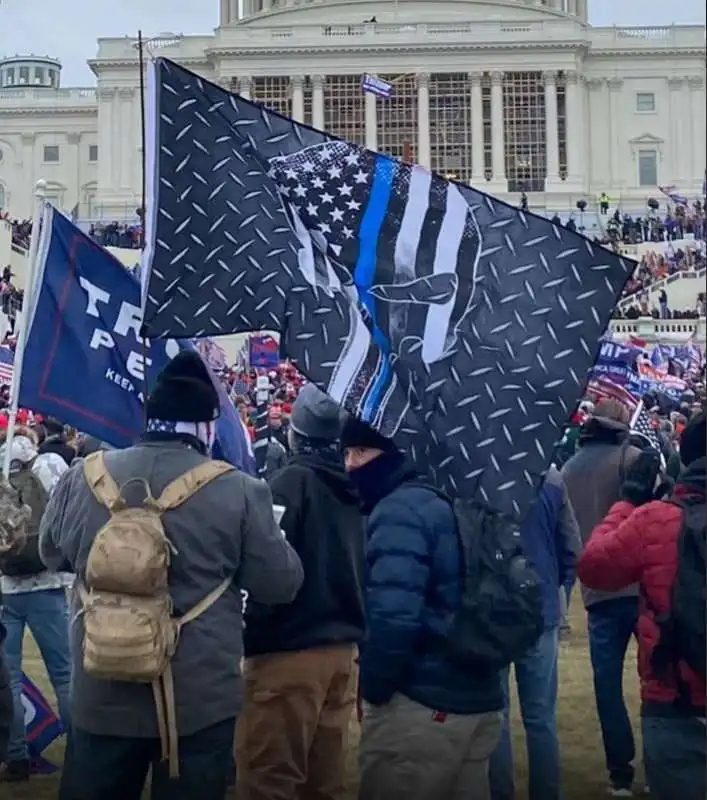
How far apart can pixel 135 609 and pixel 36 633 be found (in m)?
2.14

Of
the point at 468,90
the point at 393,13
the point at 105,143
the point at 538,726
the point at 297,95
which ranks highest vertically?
the point at 393,13

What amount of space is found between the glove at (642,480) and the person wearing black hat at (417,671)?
880 millimetres

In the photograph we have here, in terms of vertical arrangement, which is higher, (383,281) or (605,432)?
(383,281)

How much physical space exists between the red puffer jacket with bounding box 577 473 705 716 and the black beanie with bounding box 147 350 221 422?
1.23 metres

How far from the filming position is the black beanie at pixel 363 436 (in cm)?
403

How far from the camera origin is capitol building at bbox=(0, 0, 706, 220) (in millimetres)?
50750

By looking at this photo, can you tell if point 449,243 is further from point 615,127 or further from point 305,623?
point 615,127

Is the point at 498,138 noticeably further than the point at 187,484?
Yes

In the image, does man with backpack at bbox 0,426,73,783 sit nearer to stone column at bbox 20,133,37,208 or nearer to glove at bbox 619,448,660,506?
glove at bbox 619,448,660,506

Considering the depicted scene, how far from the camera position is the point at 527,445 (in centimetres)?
396

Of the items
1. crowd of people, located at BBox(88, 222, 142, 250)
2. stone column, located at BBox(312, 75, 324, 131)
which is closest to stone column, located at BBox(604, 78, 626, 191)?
stone column, located at BBox(312, 75, 324, 131)

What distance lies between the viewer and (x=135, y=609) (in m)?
3.39

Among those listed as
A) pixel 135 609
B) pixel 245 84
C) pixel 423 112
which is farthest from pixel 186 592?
pixel 245 84

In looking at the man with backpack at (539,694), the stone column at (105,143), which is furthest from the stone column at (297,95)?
the man with backpack at (539,694)
